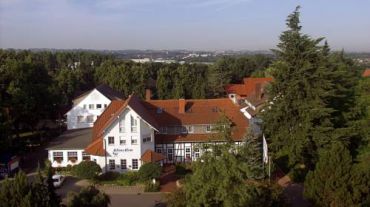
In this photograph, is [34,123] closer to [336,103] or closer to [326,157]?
[336,103]

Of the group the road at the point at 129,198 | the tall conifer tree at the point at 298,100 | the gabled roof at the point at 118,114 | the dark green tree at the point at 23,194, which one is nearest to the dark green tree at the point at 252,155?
the tall conifer tree at the point at 298,100

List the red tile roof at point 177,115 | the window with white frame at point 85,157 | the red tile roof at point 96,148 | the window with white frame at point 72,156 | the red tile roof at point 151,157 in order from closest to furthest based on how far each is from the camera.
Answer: the red tile roof at point 151,157, the red tile roof at point 96,148, the red tile roof at point 177,115, the window with white frame at point 85,157, the window with white frame at point 72,156

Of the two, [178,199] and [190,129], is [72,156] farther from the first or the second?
[178,199]

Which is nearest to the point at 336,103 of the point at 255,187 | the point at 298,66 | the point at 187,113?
the point at 298,66

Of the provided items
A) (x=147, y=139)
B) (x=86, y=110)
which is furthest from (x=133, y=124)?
(x=86, y=110)

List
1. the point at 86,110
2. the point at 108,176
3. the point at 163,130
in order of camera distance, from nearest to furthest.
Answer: the point at 108,176, the point at 163,130, the point at 86,110

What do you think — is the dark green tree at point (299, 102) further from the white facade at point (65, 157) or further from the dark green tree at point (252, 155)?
the white facade at point (65, 157)
